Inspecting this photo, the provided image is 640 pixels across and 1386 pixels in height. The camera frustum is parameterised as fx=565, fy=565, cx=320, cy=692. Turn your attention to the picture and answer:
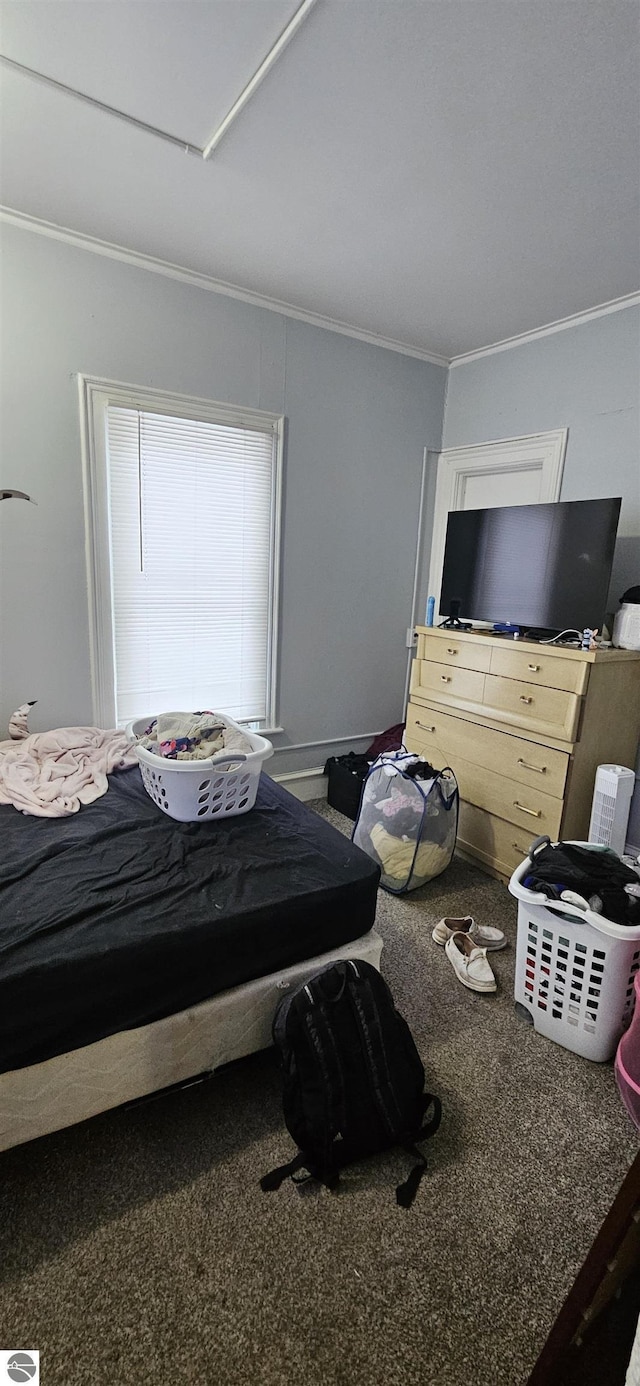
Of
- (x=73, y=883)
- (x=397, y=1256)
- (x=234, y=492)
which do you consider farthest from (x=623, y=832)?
(x=234, y=492)

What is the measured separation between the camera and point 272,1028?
1.49 m

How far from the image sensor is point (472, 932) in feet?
7.29

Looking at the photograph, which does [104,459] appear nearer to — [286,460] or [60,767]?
[286,460]

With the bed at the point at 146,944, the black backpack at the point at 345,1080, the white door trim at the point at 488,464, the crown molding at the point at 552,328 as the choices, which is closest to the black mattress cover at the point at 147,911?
the bed at the point at 146,944

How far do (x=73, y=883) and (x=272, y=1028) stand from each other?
652mm

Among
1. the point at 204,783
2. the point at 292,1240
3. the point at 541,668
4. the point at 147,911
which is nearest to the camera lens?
the point at 292,1240

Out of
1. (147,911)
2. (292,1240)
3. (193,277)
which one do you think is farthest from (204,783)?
(193,277)

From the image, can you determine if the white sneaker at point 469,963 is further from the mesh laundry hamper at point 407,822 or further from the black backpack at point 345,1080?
the black backpack at point 345,1080

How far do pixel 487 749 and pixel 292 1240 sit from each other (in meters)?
1.92

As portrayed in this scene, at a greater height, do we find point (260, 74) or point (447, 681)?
point (260, 74)

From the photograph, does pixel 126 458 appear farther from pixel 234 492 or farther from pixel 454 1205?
pixel 454 1205

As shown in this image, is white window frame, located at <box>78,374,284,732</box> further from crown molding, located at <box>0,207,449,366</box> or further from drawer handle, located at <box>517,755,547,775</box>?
drawer handle, located at <box>517,755,547,775</box>

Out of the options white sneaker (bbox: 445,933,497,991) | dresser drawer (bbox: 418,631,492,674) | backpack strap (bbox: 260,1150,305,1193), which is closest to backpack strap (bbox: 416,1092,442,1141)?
backpack strap (bbox: 260,1150,305,1193)

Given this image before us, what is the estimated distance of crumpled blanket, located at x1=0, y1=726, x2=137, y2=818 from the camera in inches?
77.1
